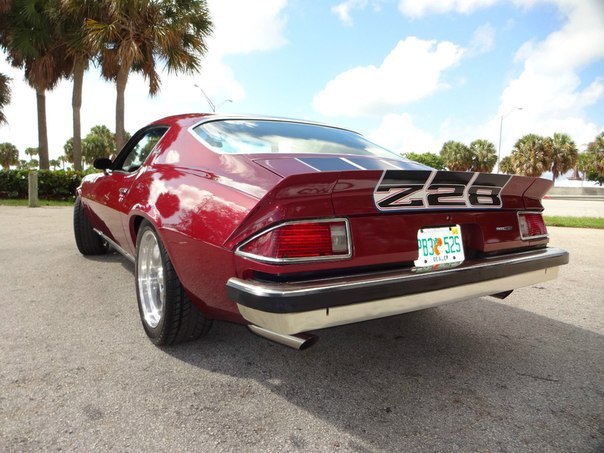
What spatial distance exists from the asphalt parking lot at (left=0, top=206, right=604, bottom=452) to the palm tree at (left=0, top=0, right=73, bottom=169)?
16.0 m

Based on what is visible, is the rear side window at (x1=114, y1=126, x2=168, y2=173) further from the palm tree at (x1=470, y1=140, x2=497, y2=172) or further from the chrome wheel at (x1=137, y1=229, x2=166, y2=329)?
the palm tree at (x1=470, y1=140, x2=497, y2=172)

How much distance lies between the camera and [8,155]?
74.1 metres

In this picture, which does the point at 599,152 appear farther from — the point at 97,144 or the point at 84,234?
the point at 97,144

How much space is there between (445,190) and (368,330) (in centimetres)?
118

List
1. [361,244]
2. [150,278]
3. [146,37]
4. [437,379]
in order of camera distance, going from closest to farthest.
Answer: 1. [361,244]
2. [437,379]
3. [150,278]
4. [146,37]

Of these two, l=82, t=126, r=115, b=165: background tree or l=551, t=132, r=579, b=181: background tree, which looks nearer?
l=551, t=132, r=579, b=181: background tree

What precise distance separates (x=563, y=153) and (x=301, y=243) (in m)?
48.2

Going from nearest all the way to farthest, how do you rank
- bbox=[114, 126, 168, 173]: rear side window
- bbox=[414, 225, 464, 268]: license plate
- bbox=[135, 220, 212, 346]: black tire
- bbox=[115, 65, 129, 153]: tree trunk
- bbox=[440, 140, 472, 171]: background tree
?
1. bbox=[414, 225, 464, 268]: license plate
2. bbox=[135, 220, 212, 346]: black tire
3. bbox=[114, 126, 168, 173]: rear side window
4. bbox=[115, 65, 129, 153]: tree trunk
5. bbox=[440, 140, 472, 171]: background tree

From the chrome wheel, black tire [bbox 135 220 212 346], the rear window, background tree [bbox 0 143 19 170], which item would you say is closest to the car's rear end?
the rear window

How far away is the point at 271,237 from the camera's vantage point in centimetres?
180

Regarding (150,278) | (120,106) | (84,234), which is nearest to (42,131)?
(120,106)

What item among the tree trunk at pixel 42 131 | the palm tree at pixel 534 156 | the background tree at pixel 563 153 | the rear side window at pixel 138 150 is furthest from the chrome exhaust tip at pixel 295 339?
the background tree at pixel 563 153

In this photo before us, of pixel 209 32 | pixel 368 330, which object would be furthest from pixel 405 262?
pixel 209 32

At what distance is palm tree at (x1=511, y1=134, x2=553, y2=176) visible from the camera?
42.2 meters
